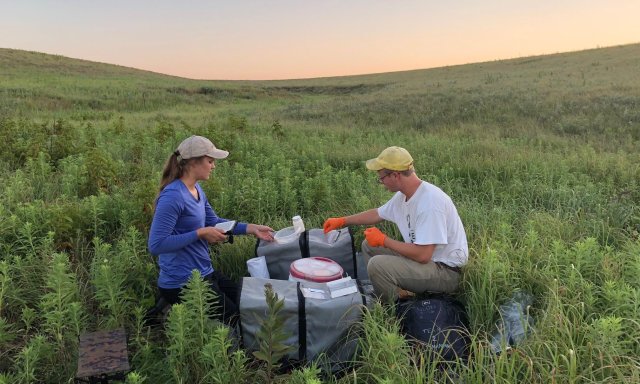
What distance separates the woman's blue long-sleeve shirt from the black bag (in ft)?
5.31

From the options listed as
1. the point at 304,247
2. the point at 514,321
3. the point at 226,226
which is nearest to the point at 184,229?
the point at 226,226

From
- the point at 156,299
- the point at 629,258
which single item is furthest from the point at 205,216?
the point at 629,258

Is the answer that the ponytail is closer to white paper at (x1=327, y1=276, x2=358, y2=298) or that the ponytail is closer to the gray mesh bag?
the gray mesh bag

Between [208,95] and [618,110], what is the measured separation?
91.0 ft

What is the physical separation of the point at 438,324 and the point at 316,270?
3.38 feet

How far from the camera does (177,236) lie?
11.3 ft

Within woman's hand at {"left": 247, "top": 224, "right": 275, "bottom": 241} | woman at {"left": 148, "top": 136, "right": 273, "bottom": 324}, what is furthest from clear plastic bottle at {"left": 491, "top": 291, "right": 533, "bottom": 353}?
woman's hand at {"left": 247, "top": 224, "right": 275, "bottom": 241}

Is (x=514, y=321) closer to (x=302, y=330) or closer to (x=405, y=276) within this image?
(x=405, y=276)

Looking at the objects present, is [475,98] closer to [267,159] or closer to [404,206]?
[267,159]

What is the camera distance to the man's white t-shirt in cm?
351

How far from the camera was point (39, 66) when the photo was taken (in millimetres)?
42625

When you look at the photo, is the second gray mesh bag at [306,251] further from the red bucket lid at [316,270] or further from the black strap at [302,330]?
the black strap at [302,330]

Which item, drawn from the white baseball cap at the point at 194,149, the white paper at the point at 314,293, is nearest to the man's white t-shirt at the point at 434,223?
the white paper at the point at 314,293

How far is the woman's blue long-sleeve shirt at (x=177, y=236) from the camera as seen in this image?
11.2 feet
